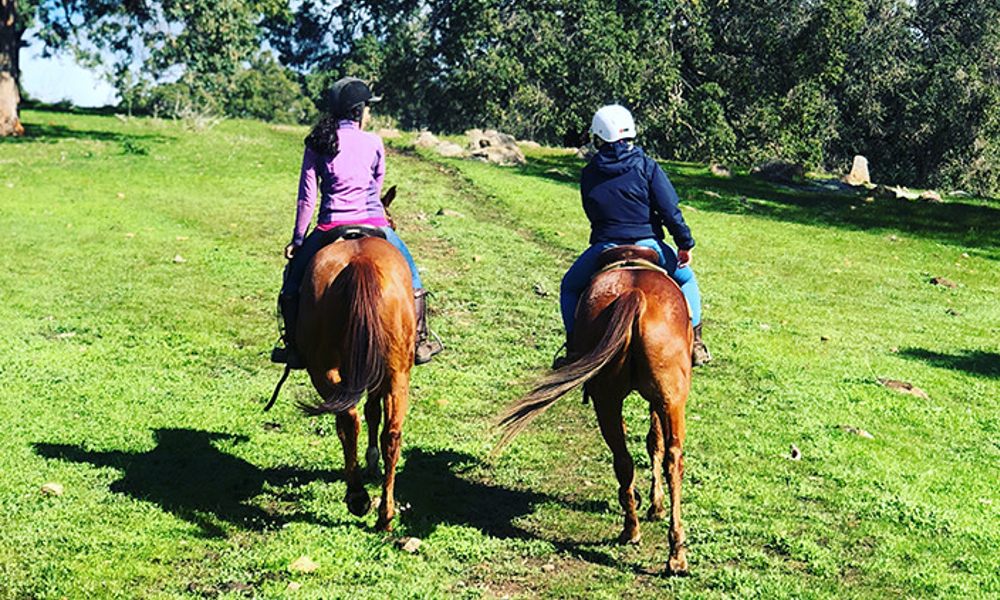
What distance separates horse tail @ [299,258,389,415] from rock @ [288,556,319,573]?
1.06 meters

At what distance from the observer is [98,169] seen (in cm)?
3000

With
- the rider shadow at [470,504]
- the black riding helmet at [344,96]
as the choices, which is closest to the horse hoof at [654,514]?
the rider shadow at [470,504]

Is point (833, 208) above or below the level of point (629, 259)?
below

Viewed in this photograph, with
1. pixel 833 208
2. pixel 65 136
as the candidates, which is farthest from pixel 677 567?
pixel 65 136

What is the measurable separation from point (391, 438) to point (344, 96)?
9.59 ft

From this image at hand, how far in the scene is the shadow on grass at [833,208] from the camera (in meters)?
29.3

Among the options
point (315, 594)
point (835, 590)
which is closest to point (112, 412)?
point (315, 594)

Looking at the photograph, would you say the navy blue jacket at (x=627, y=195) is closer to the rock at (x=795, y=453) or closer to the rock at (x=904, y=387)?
the rock at (x=795, y=453)

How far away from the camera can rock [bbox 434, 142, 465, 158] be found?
39.5m

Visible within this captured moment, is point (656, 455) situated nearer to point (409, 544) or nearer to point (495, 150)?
point (409, 544)

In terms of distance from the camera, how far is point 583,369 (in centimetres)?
732

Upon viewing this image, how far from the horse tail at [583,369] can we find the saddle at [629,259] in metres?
0.51

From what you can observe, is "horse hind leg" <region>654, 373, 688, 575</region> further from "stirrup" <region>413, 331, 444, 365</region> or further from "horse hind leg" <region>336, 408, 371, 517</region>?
"horse hind leg" <region>336, 408, 371, 517</region>

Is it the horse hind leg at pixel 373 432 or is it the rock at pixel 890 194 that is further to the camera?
the rock at pixel 890 194
